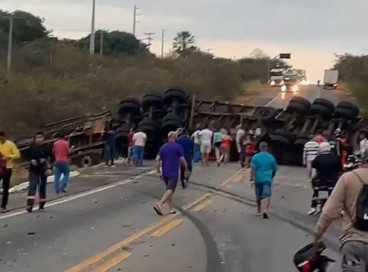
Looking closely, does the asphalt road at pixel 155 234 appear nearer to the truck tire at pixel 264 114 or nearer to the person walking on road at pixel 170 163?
the person walking on road at pixel 170 163

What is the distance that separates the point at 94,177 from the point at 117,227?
1321 centimetres

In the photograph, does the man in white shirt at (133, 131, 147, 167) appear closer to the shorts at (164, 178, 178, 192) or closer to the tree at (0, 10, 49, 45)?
the shorts at (164, 178, 178, 192)

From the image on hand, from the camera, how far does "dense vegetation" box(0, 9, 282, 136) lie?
4864 cm

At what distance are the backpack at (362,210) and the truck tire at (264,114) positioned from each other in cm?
3070

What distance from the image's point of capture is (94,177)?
29.4 meters

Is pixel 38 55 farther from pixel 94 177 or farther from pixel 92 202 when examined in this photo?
pixel 92 202

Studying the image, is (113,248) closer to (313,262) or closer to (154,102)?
(313,262)

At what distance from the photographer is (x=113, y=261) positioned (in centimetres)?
1211

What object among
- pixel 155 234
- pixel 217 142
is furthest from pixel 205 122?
pixel 155 234

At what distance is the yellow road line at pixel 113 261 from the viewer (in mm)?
11451

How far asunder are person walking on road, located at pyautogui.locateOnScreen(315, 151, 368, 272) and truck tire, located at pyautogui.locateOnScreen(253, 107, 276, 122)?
30.6m

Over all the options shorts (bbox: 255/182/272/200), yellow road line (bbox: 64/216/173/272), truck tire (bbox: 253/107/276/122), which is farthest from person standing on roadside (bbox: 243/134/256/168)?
yellow road line (bbox: 64/216/173/272)

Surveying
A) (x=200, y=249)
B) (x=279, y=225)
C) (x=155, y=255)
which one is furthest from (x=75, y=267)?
(x=279, y=225)

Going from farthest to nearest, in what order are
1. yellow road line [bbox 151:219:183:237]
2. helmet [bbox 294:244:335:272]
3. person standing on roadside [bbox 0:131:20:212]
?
person standing on roadside [bbox 0:131:20:212] → yellow road line [bbox 151:219:183:237] → helmet [bbox 294:244:335:272]
